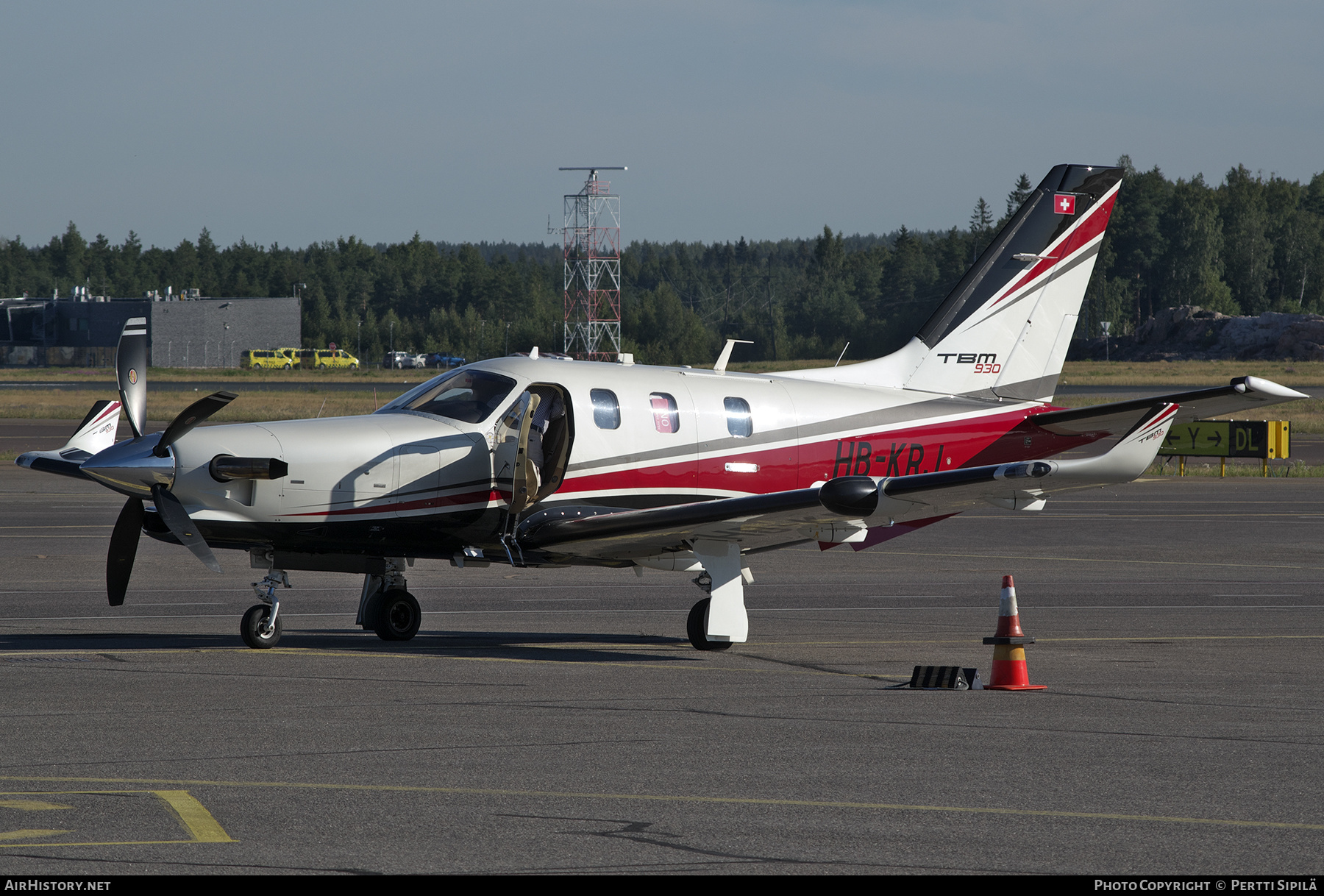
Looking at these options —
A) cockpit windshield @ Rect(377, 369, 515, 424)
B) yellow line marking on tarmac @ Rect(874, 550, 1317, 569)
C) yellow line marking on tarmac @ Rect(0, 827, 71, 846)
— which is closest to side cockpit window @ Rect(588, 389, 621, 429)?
cockpit windshield @ Rect(377, 369, 515, 424)

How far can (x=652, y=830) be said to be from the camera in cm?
650

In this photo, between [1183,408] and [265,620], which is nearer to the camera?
[1183,408]

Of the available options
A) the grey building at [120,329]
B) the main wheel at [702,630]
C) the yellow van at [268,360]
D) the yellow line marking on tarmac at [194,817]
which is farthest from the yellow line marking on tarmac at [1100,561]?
the grey building at [120,329]

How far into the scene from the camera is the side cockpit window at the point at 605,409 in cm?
1339

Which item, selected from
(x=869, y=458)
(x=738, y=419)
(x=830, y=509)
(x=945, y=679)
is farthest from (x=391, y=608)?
(x=945, y=679)

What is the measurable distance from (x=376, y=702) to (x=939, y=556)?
13491mm

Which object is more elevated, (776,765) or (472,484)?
(472,484)

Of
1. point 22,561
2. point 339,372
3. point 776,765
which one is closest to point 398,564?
point 776,765

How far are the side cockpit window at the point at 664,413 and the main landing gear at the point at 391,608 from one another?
9.69ft

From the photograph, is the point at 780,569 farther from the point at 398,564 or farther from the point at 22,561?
the point at 22,561

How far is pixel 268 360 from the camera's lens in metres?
120

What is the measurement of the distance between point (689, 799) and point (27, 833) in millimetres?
3249

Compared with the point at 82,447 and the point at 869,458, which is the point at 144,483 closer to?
the point at 82,447

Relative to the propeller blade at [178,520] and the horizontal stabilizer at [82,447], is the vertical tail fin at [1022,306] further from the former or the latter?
the horizontal stabilizer at [82,447]
